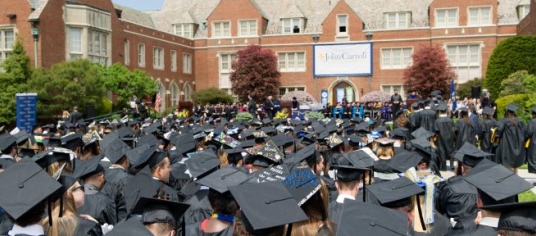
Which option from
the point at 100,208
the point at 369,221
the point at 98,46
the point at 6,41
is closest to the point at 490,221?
the point at 369,221

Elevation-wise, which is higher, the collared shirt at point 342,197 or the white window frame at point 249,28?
the white window frame at point 249,28

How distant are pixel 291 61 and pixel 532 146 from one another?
96.4ft

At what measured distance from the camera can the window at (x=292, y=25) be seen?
137ft

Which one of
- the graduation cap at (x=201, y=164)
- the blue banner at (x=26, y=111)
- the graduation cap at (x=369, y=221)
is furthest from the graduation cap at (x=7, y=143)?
the blue banner at (x=26, y=111)

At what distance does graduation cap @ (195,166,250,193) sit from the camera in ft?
12.9

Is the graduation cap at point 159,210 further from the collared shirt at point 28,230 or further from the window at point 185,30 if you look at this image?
the window at point 185,30

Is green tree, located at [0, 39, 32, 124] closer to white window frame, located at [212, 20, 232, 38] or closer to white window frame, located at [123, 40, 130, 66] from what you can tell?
white window frame, located at [123, 40, 130, 66]

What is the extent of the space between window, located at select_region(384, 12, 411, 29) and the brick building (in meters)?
0.07

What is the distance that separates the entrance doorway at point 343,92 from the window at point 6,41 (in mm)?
20270

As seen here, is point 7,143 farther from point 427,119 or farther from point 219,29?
point 219,29

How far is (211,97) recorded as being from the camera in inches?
1527

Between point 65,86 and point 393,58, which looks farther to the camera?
point 393,58

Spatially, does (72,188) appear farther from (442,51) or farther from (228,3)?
(228,3)

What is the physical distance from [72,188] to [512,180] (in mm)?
3345
